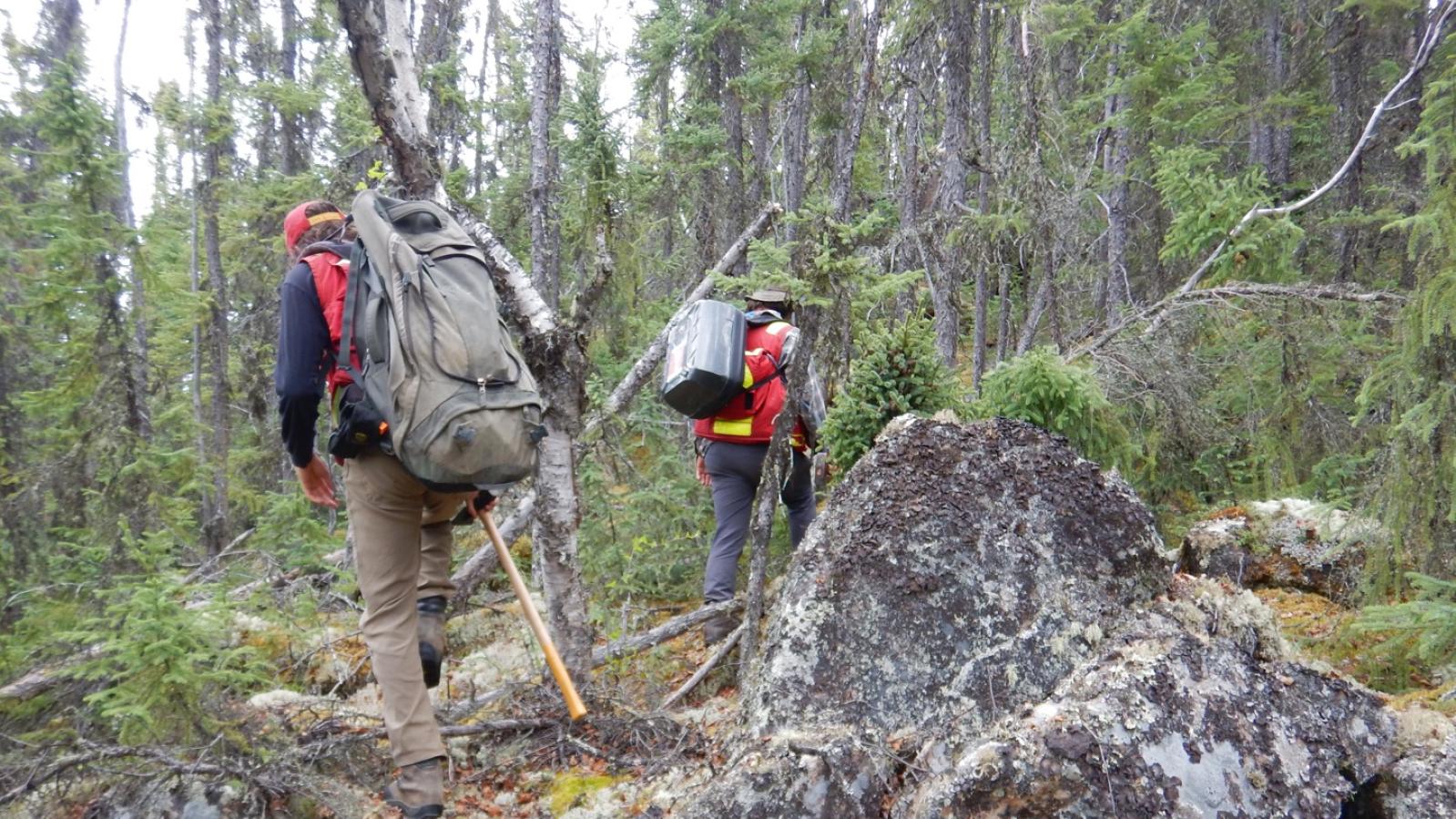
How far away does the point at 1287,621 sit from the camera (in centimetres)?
524

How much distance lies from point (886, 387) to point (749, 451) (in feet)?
3.70

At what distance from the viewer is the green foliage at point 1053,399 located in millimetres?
5332

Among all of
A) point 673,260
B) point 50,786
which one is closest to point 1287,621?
point 50,786

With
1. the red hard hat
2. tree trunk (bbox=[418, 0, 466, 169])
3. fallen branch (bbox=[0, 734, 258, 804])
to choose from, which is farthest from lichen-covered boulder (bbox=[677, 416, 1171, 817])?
tree trunk (bbox=[418, 0, 466, 169])

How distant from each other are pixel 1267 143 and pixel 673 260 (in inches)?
429

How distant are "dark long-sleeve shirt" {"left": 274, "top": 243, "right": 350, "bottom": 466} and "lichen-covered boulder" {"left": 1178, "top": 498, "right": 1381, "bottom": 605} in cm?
515

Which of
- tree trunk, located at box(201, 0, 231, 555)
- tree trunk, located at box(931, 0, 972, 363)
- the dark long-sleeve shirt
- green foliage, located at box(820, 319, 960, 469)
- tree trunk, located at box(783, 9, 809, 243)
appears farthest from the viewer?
tree trunk, located at box(201, 0, 231, 555)

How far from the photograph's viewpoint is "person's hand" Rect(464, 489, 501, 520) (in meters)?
3.98

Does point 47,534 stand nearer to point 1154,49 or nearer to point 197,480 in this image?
point 197,480

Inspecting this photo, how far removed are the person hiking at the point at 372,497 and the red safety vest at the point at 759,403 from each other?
92.1 inches

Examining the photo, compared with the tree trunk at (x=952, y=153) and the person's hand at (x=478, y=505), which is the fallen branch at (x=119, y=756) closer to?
the person's hand at (x=478, y=505)

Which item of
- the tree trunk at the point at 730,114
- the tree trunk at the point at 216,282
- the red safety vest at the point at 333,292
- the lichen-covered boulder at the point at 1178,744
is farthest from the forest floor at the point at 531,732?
the tree trunk at the point at 216,282

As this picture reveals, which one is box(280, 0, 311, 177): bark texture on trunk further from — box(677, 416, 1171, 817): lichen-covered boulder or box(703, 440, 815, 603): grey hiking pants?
box(677, 416, 1171, 817): lichen-covered boulder

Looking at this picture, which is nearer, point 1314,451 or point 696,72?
point 1314,451
